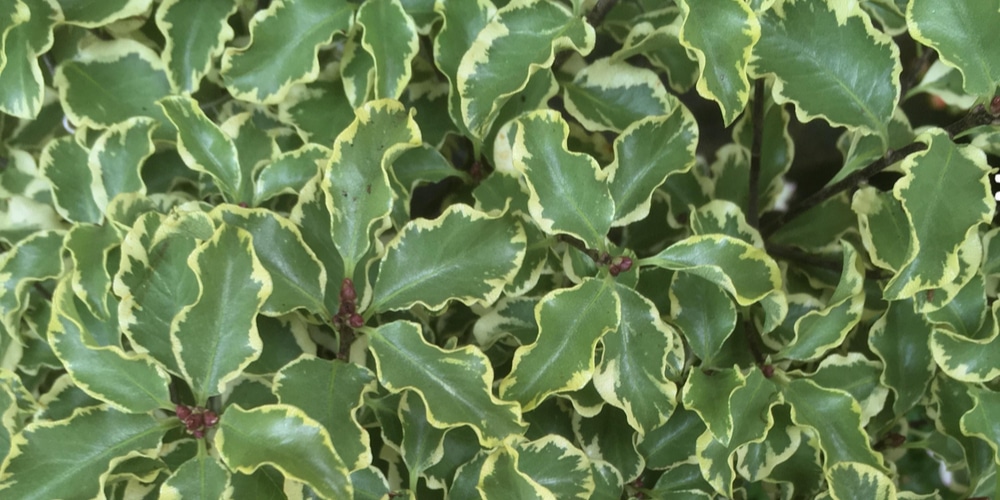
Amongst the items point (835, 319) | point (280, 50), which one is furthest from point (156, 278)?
point (835, 319)

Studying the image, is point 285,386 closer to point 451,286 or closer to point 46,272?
point 451,286

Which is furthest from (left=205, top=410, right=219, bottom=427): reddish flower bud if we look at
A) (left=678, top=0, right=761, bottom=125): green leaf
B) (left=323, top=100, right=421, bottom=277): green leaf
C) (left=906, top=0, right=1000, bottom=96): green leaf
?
(left=906, top=0, right=1000, bottom=96): green leaf

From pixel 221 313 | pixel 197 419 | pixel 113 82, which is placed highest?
pixel 113 82

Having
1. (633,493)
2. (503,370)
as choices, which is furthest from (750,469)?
(503,370)

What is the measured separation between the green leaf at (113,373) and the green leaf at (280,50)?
1.03 feet

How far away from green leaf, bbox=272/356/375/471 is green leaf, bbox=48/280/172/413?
121mm

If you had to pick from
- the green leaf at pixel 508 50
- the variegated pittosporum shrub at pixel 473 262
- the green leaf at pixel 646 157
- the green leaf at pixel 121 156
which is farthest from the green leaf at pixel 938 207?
the green leaf at pixel 121 156

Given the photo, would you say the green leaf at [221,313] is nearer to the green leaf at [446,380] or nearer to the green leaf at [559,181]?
the green leaf at [446,380]

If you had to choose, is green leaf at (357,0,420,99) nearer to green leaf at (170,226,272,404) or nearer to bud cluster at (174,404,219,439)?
green leaf at (170,226,272,404)

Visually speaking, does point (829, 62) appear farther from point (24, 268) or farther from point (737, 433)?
point (24, 268)

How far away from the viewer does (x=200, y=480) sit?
0.73 metres

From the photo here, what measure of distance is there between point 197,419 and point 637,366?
464 mm

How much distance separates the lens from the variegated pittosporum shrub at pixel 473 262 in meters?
0.73

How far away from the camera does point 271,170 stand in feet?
2.82
